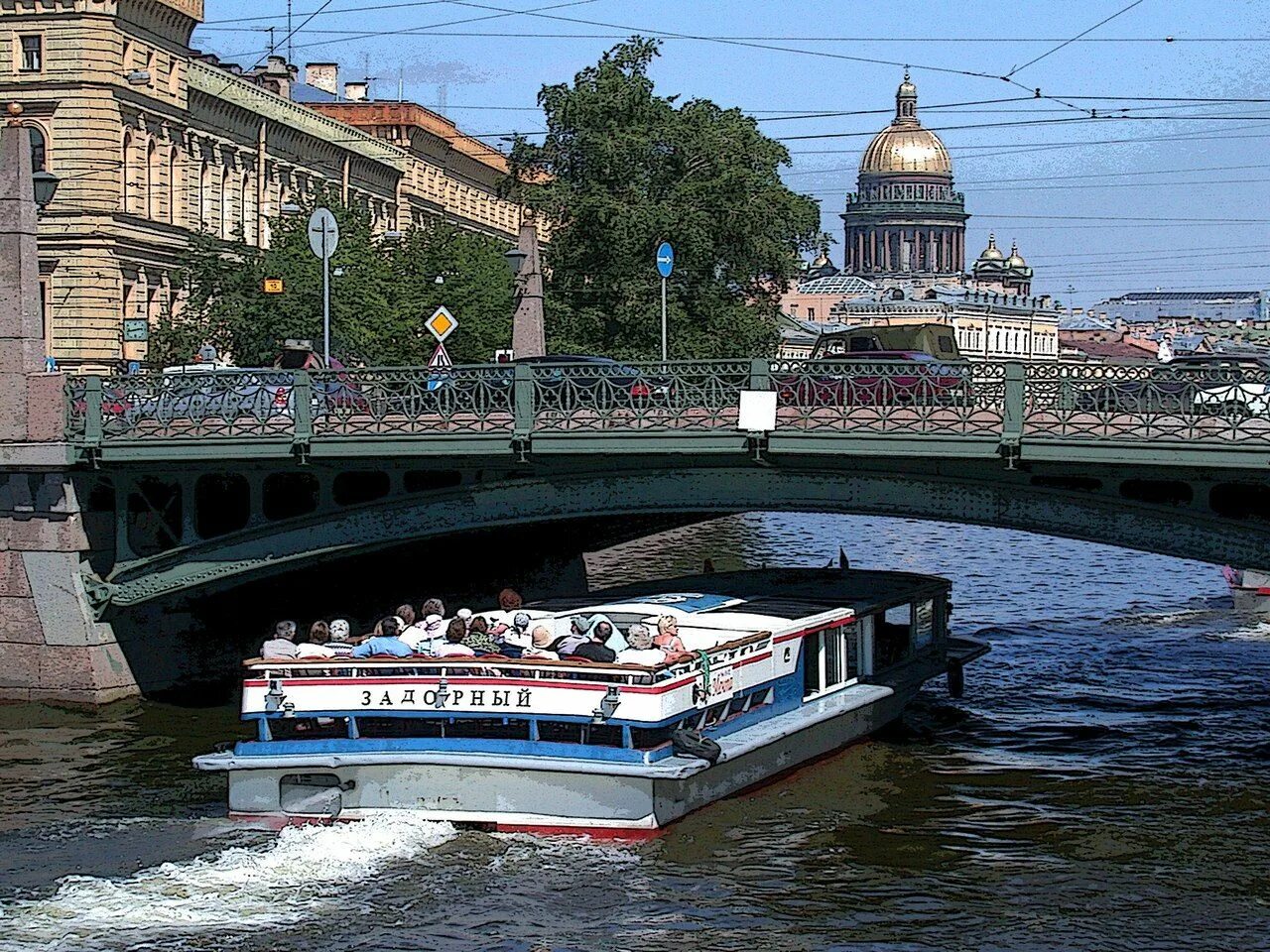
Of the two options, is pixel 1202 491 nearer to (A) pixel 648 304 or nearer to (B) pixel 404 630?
(B) pixel 404 630

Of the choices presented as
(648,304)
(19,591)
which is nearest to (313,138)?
(648,304)

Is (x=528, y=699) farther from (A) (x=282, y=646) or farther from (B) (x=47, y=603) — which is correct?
(B) (x=47, y=603)

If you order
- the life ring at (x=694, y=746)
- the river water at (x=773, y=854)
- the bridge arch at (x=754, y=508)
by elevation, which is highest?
the bridge arch at (x=754, y=508)

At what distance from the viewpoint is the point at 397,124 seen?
8894cm

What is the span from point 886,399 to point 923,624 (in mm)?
6887

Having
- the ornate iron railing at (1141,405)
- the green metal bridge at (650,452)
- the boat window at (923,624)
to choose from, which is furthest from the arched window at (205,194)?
the ornate iron railing at (1141,405)

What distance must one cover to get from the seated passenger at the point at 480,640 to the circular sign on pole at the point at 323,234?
11.6m

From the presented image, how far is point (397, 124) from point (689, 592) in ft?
197

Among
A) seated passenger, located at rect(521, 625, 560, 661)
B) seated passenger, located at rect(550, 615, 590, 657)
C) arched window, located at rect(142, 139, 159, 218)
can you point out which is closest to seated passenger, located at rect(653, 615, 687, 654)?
seated passenger, located at rect(550, 615, 590, 657)

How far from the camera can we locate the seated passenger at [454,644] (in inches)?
1013

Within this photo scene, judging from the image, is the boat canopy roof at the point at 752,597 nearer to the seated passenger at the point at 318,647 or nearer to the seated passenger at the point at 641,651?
the seated passenger at the point at 641,651

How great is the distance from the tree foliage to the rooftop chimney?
3902cm

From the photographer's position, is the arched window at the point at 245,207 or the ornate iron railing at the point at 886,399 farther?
the arched window at the point at 245,207

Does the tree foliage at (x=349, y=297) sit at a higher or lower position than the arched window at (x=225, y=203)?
lower
